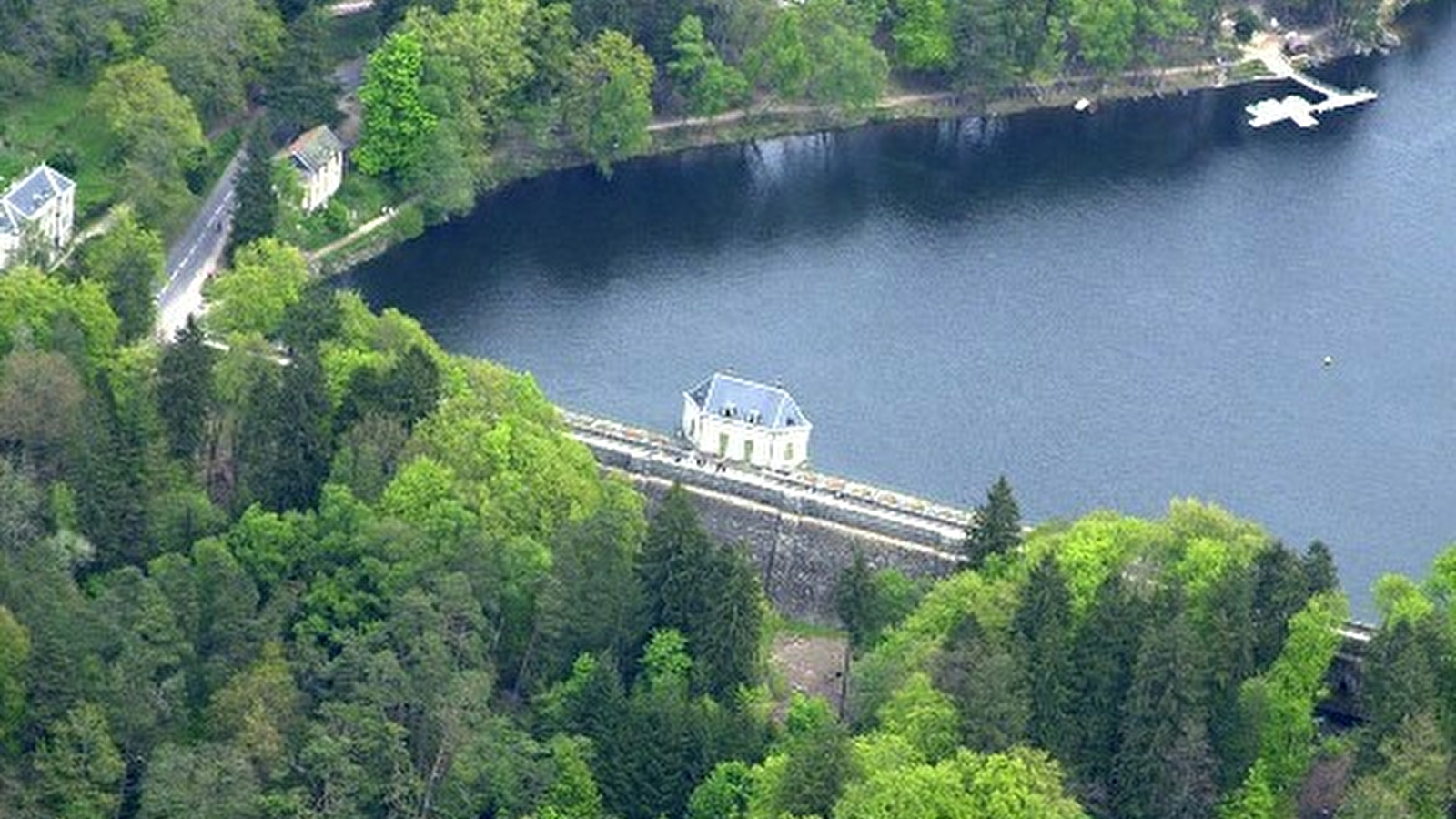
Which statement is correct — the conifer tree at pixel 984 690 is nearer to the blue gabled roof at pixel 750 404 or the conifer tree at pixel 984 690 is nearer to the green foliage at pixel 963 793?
the green foliage at pixel 963 793

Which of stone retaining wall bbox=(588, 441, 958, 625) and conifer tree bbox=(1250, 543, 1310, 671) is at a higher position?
conifer tree bbox=(1250, 543, 1310, 671)

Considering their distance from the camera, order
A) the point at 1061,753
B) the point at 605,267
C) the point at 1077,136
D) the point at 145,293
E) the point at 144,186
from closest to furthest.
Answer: the point at 1061,753, the point at 145,293, the point at 144,186, the point at 605,267, the point at 1077,136

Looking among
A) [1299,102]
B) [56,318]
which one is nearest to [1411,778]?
[56,318]

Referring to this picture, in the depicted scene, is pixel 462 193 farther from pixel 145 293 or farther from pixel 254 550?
pixel 254 550

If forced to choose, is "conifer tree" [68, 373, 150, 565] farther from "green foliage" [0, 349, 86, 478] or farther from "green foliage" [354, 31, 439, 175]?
"green foliage" [354, 31, 439, 175]

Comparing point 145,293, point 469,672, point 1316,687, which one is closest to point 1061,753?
point 1316,687

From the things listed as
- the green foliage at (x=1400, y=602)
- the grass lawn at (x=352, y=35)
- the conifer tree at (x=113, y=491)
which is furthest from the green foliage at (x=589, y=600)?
the grass lawn at (x=352, y=35)

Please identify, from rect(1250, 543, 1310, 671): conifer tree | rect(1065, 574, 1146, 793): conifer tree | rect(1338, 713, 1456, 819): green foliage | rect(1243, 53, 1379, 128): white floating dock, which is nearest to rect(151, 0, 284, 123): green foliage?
rect(1243, 53, 1379, 128): white floating dock
